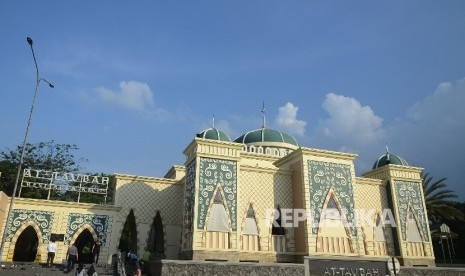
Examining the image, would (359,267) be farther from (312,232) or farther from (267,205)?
(267,205)

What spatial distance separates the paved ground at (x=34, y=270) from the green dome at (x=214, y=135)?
7.92m

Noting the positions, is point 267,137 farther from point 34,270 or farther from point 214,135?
point 34,270

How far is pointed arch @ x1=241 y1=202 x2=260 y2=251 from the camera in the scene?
1703 cm

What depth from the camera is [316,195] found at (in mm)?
17797

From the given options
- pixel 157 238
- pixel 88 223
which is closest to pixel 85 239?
pixel 157 238

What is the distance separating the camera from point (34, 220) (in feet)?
57.2

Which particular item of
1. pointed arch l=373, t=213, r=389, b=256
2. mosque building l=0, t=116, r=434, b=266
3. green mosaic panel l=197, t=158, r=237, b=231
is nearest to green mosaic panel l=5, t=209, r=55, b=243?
mosque building l=0, t=116, r=434, b=266

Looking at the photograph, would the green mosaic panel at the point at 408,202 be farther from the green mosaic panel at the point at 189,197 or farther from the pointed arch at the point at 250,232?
the green mosaic panel at the point at 189,197

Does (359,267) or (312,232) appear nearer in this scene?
(359,267)

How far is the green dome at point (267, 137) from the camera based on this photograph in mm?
25406

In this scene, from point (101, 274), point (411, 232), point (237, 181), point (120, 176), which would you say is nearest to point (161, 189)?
point (120, 176)

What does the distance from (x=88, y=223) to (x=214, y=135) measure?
7690 mm

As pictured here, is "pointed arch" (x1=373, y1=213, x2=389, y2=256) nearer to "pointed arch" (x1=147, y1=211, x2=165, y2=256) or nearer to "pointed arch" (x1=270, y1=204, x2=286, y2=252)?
"pointed arch" (x1=270, y1=204, x2=286, y2=252)

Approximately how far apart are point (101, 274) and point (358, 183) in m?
13.4
